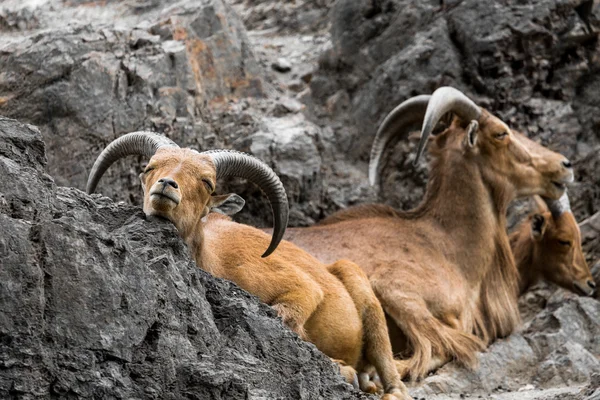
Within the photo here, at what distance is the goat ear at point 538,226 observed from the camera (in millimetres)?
13953

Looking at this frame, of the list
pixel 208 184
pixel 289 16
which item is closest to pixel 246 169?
pixel 208 184

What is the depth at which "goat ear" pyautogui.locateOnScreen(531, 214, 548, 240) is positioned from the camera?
13953mm

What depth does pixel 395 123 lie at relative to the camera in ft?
45.7

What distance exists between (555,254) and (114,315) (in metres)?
8.56

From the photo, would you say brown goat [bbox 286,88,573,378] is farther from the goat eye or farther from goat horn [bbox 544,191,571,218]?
the goat eye

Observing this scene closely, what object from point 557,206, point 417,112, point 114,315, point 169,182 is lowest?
point 557,206

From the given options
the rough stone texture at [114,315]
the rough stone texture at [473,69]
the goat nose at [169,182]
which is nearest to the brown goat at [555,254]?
the rough stone texture at [473,69]

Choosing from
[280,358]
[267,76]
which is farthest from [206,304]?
[267,76]

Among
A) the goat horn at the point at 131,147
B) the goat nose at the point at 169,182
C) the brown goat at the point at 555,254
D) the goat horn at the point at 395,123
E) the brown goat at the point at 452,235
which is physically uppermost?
the goat nose at the point at 169,182

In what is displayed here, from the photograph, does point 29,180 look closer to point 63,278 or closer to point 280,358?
point 63,278

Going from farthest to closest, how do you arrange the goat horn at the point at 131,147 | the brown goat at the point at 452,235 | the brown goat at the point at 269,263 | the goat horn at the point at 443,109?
the goat horn at the point at 443,109
the brown goat at the point at 452,235
the goat horn at the point at 131,147
the brown goat at the point at 269,263

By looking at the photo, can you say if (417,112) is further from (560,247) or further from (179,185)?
(179,185)

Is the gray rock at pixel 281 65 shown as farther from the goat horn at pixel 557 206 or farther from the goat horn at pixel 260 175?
the goat horn at pixel 260 175

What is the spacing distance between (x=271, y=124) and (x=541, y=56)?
4190 mm
